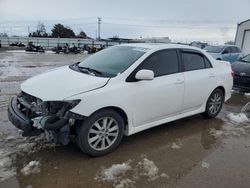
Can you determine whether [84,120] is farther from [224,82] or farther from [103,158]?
[224,82]

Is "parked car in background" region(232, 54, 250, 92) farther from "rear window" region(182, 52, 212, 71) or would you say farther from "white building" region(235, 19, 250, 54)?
"white building" region(235, 19, 250, 54)

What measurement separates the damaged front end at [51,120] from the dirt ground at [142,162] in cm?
43

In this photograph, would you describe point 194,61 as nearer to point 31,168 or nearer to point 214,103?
point 214,103

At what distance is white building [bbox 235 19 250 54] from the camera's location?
69.2 feet

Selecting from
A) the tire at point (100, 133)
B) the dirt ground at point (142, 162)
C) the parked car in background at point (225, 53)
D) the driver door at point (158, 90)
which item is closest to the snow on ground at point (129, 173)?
the dirt ground at point (142, 162)

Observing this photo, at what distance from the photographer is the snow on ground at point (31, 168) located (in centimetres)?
347

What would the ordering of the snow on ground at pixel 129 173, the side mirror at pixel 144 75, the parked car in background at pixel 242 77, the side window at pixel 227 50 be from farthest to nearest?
the side window at pixel 227 50, the parked car in background at pixel 242 77, the side mirror at pixel 144 75, the snow on ground at pixel 129 173

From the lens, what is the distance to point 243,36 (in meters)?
21.6

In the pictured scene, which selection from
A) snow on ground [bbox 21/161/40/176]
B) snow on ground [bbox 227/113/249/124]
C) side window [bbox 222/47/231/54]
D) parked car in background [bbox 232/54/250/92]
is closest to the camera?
snow on ground [bbox 21/161/40/176]

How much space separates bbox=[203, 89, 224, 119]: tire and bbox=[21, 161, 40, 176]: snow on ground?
3683 mm

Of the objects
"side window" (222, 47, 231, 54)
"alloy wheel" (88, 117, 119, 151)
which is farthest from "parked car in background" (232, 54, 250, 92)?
"side window" (222, 47, 231, 54)

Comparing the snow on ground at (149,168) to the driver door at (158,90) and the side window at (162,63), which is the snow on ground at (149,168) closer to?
the driver door at (158,90)

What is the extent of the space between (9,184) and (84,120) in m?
1.19

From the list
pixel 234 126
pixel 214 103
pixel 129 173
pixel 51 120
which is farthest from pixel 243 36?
pixel 51 120
